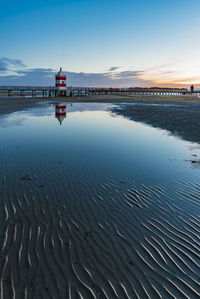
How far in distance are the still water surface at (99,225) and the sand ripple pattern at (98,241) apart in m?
0.02

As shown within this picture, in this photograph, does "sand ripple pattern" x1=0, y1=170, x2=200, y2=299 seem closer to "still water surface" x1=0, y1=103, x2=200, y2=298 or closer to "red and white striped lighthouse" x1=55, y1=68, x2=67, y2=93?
"still water surface" x1=0, y1=103, x2=200, y2=298

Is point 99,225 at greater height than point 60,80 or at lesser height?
lesser

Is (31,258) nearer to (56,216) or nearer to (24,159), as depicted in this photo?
(56,216)

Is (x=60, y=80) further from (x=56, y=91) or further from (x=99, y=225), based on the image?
(x=99, y=225)

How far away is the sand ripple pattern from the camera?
9.98 ft

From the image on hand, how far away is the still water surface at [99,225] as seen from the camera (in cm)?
310

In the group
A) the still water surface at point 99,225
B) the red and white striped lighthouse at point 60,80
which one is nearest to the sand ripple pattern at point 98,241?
the still water surface at point 99,225

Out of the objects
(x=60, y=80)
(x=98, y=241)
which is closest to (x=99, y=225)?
(x=98, y=241)

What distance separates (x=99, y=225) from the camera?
441 cm

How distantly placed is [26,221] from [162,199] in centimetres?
346

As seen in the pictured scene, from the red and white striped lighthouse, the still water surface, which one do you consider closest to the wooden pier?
the red and white striped lighthouse

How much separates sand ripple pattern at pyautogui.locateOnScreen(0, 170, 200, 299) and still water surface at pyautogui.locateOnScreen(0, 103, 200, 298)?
0.05 feet

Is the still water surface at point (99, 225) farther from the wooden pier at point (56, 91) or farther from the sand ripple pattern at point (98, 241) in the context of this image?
the wooden pier at point (56, 91)

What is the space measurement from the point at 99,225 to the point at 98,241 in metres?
0.49
